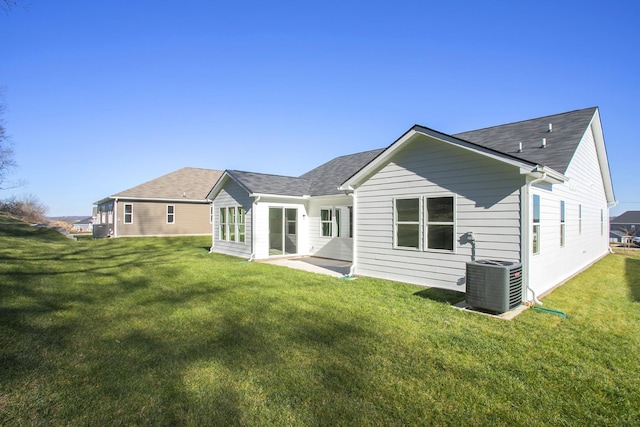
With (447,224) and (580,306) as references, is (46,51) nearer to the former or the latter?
(447,224)

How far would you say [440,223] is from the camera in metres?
7.51

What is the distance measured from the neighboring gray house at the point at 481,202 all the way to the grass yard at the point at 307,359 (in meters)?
1.01

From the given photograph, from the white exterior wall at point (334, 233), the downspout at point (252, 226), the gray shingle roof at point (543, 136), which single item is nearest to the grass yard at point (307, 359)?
the gray shingle roof at point (543, 136)

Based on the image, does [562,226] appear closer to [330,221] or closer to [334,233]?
[334,233]

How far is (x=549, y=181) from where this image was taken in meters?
6.81

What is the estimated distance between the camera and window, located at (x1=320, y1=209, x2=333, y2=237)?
533 inches

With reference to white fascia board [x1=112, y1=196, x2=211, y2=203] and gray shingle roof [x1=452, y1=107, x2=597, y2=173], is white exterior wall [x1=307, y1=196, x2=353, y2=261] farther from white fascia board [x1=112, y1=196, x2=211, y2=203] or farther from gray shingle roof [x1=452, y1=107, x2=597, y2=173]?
white fascia board [x1=112, y1=196, x2=211, y2=203]

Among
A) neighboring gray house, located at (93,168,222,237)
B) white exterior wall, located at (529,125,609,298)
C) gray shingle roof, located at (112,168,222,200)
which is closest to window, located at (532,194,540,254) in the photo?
white exterior wall, located at (529,125,609,298)

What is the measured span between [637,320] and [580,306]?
84 centimetres

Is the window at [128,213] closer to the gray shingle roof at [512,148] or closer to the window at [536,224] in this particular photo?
the gray shingle roof at [512,148]

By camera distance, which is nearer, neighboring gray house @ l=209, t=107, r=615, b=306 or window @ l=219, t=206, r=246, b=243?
neighboring gray house @ l=209, t=107, r=615, b=306

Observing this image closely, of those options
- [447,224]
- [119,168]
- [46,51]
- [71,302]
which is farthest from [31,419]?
[119,168]

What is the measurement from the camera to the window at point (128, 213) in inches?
928

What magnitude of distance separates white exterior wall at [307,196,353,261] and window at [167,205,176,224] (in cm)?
1570
